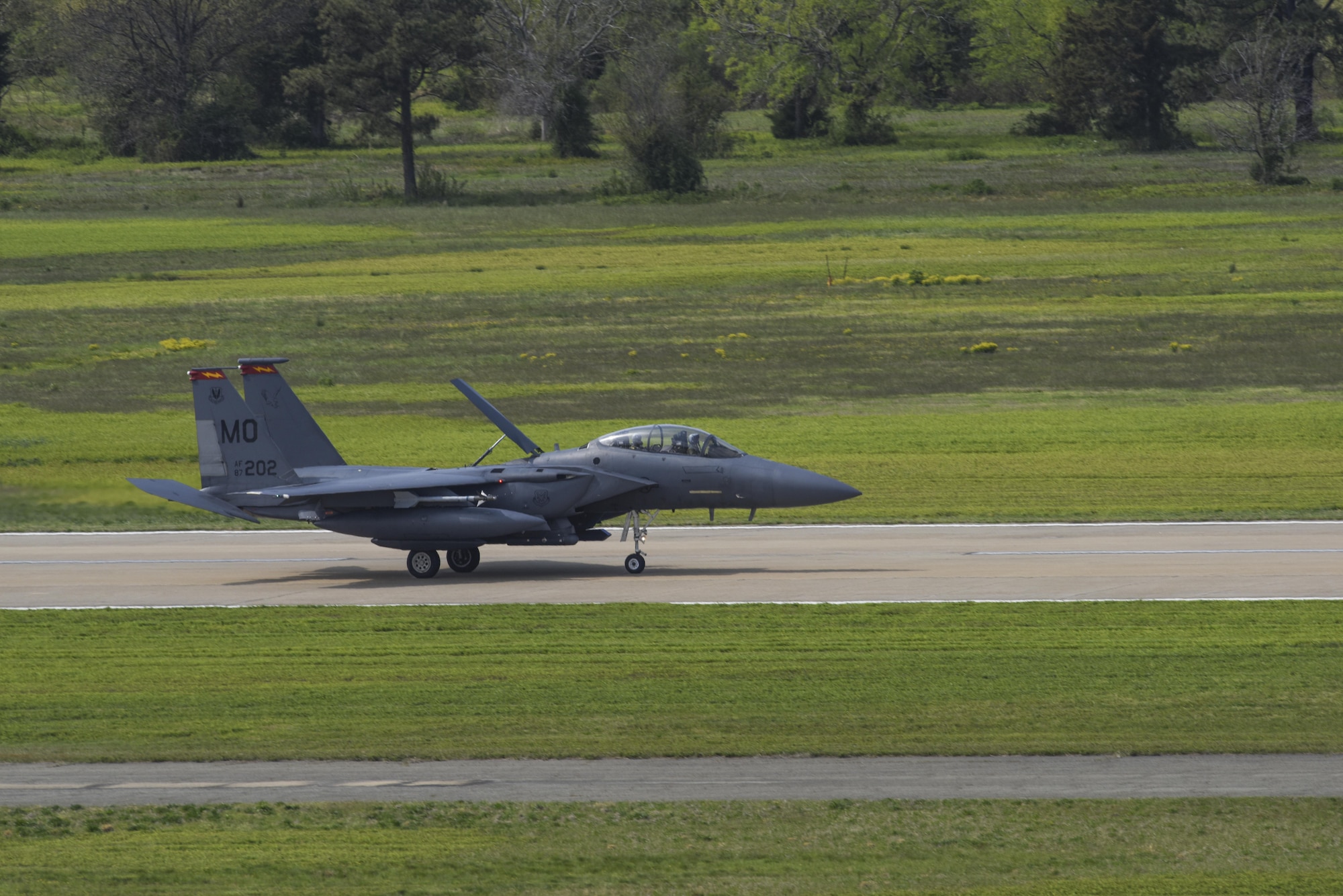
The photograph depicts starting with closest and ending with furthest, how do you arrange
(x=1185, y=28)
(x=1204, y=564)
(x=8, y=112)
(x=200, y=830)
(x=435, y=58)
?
(x=200, y=830) → (x=1204, y=564) → (x=435, y=58) → (x=1185, y=28) → (x=8, y=112)

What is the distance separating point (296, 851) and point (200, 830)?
1.28 metres

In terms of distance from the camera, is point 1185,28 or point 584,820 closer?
point 584,820

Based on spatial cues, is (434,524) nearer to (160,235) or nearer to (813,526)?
(813,526)

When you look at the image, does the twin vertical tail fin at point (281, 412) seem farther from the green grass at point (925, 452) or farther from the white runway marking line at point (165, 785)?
the white runway marking line at point (165, 785)

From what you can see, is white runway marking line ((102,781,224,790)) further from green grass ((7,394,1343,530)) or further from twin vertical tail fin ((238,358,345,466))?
green grass ((7,394,1343,530))

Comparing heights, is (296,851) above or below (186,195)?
below

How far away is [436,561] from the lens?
29.3 m

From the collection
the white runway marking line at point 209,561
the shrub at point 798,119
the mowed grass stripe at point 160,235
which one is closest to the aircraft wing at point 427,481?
the white runway marking line at point 209,561

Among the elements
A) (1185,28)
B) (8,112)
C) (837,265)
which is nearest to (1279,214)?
(837,265)

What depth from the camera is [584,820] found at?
15258 mm

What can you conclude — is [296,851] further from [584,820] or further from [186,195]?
[186,195]

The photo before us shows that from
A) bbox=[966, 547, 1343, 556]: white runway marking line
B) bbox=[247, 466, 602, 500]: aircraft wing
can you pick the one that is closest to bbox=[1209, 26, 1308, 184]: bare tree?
bbox=[966, 547, 1343, 556]: white runway marking line

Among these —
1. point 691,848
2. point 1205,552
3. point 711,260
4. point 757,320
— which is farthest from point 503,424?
point 711,260

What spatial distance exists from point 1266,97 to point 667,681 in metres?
94.4
